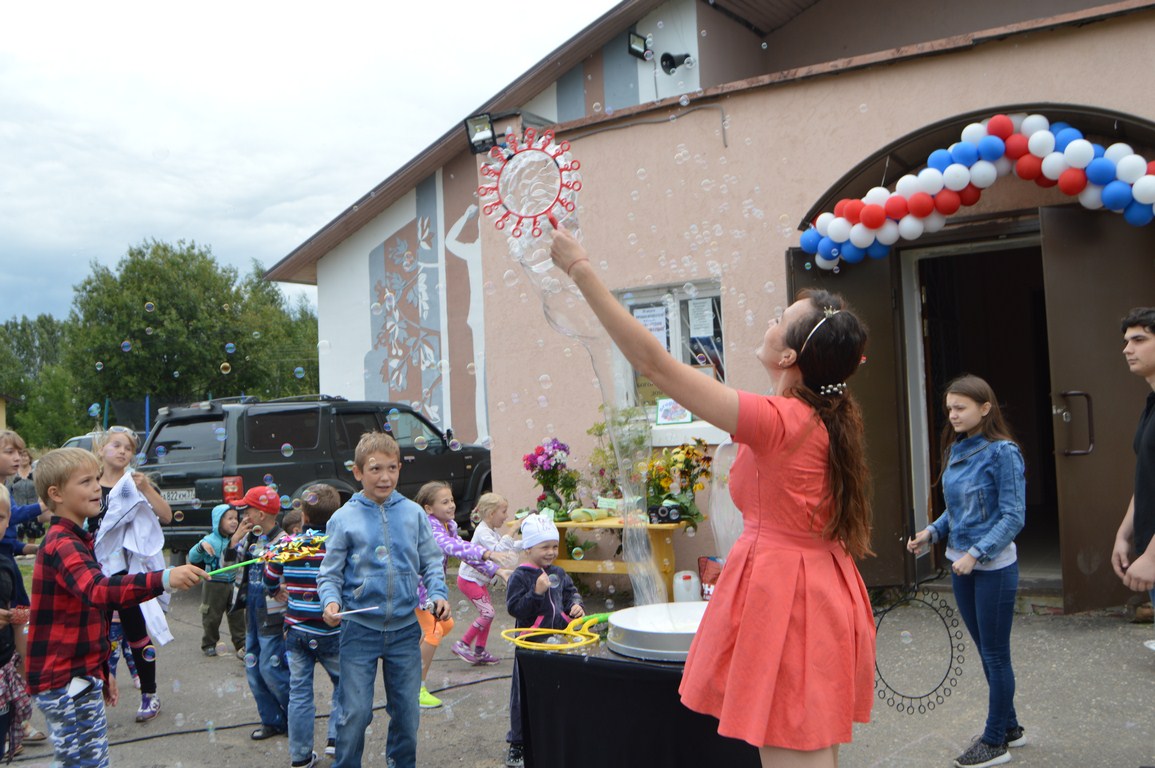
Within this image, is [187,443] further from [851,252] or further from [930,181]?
[930,181]

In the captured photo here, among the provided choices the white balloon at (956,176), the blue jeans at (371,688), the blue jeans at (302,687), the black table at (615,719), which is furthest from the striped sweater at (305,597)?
the white balloon at (956,176)

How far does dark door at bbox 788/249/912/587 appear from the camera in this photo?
7516 mm

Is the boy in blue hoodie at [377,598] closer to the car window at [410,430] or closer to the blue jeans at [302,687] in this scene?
the blue jeans at [302,687]

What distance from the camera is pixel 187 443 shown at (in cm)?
978

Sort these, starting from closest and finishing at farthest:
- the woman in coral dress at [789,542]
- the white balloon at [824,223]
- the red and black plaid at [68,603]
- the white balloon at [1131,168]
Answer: the woman in coral dress at [789,542] < the red and black plaid at [68,603] < the white balloon at [1131,168] < the white balloon at [824,223]

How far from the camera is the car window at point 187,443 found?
31.6 feet

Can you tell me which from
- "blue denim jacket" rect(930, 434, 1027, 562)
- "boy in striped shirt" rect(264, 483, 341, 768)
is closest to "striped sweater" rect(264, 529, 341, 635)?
"boy in striped shirt" rect(264, 483, 341, 768)

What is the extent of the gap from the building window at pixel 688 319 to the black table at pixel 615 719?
5.07m

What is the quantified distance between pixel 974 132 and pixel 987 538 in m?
3.46

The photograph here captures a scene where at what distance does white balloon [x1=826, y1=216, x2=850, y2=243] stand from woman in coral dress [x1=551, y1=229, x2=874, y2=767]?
16.1ft

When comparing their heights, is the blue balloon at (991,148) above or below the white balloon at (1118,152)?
above

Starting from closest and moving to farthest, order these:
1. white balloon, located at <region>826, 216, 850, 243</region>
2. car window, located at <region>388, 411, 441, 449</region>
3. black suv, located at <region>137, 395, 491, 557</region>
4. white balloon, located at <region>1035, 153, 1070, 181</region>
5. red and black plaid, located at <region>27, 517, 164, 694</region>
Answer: red and black plaid, located at <region>27, 517, 164, 694</region>
white balloon, located at <region>1035, 153, 1070, 181</region>
white balloon, located at <region>826, 216, 850, 243</region>
black suv, located at <region>137, 395, 491, 557</region>
car window, located at <region>388, 411, 441, 449</region>

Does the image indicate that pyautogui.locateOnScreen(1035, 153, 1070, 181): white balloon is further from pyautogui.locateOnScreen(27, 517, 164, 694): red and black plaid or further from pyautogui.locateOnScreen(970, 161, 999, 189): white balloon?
pyautogui.locateOnScreen(27, 517, 164, 694): red and black plaid

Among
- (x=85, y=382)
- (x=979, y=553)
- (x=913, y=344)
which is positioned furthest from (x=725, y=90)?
(x=85, y=382)
